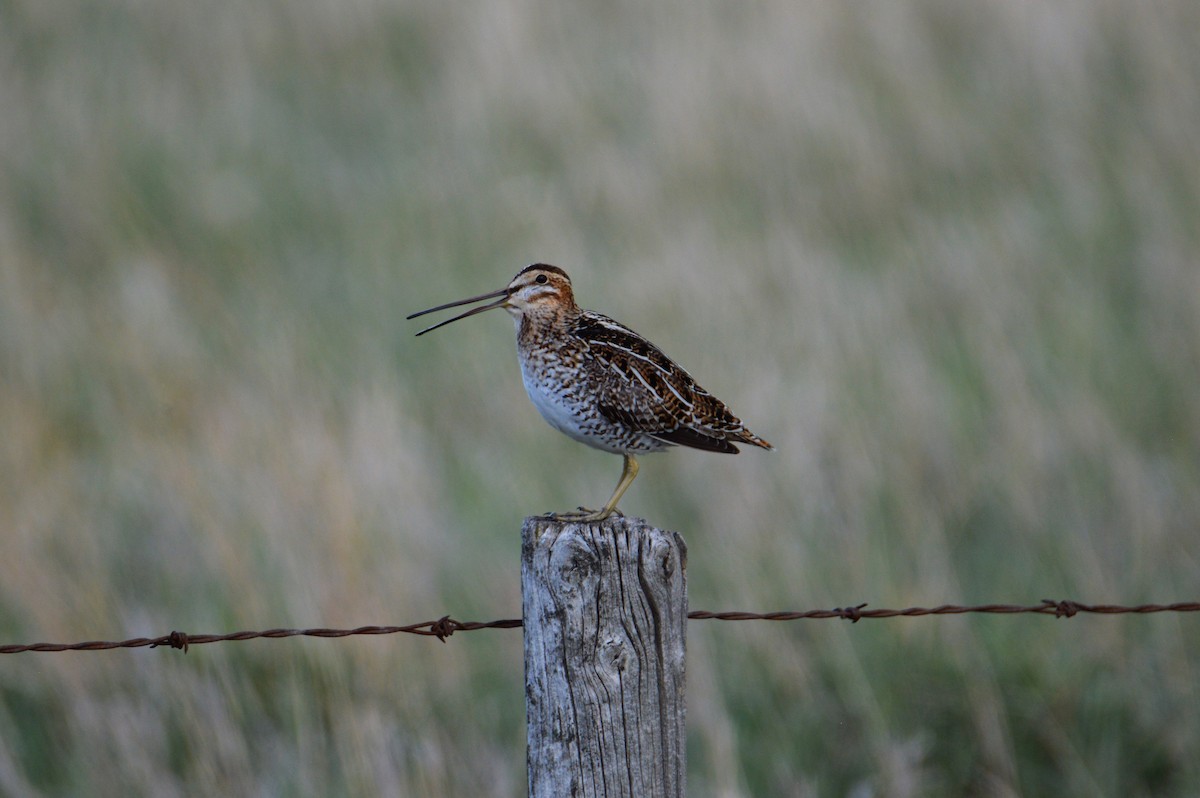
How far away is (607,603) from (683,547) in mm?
185

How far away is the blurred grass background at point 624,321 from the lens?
4.87m

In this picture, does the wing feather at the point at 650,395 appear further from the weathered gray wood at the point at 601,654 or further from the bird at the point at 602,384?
the weathered gray wood at the point at 601,654

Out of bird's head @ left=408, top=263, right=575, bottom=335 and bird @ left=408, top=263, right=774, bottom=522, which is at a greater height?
bird's head @ left=408, top=263, right=575, bottom=335

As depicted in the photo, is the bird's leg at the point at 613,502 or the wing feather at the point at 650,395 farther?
the wing feather at the point at 650,395

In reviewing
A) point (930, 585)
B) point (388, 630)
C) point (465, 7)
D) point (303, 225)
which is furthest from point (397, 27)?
point (388, 630)

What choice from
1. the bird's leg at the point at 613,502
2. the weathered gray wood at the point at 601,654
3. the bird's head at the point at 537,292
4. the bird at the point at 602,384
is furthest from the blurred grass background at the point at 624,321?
the weathered gray wood at the point at 601,654

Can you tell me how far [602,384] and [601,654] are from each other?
1077 millimetres

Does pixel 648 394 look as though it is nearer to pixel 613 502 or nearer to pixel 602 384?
pixel 602 384

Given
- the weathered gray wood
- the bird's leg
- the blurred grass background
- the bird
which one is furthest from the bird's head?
the blurred grass background

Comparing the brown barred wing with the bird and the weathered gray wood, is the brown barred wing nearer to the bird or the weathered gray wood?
the bird

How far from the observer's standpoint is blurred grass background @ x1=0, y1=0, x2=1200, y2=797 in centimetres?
487

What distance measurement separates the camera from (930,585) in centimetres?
541

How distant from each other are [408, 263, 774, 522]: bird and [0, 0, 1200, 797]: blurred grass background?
148 centimetres

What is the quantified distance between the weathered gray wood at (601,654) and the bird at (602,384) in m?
0.79
